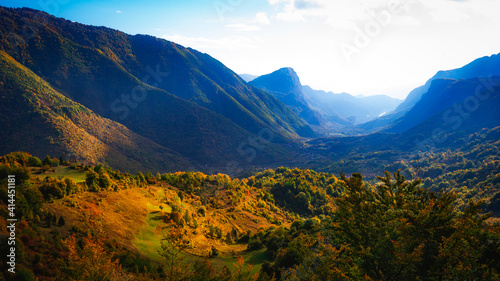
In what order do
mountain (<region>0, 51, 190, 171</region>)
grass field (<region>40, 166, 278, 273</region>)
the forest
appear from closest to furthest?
1. the forest
2. grass field (<region>40, 166, 278, 273</region>)
3. mountain (<region>0, 51, 190, 171</region>)

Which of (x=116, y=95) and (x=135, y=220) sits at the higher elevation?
(x=116, y=95)

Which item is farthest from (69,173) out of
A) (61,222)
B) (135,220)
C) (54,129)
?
(54,129)

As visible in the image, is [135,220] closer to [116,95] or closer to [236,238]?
[236,238]

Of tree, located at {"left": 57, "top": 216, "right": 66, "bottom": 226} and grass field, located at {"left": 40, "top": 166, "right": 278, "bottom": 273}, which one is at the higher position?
tree, located at {"left": 57, "top": 216, "right": 66, "bottom": 226}

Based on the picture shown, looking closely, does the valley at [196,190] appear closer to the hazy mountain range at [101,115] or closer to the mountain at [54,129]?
the mountain at [54,129]

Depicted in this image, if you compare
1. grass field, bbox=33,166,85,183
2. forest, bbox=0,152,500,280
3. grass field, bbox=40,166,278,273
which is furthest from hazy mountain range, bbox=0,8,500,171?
forest, bbox=0,152,500,280

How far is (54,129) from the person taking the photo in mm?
85688

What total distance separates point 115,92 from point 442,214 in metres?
194

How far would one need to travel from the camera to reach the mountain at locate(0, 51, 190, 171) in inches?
3179

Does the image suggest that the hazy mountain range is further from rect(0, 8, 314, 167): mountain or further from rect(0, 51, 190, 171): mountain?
rect(0, 8, 314, 167): mountain

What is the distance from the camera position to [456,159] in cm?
13512

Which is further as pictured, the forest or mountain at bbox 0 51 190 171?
mountain at bbox 0 51 190 171

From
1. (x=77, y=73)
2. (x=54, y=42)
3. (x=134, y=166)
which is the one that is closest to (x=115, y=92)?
(x=77, y=73)

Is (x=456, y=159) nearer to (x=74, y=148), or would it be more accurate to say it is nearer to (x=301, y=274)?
(x=301, y=274)
